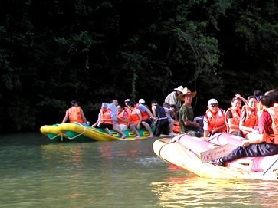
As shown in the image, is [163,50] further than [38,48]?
Yes

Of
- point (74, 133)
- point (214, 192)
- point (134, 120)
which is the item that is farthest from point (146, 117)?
point (214, 192)

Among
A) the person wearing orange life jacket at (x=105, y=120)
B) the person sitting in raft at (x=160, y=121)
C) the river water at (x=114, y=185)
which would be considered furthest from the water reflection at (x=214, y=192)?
the person sitting in raft at (x=160, y=121)

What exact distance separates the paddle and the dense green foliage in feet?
38.7

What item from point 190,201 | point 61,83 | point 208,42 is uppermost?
point 208,42

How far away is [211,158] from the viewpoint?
8.55 meters

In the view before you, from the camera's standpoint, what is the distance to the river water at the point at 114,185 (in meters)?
6.77

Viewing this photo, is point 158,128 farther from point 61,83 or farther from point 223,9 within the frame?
point 223,9

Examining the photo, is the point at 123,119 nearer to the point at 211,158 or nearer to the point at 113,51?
the point at 113,51

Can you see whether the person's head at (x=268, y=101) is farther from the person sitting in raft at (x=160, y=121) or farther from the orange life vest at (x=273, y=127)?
the person sitting in raft at (x=160, y=121)

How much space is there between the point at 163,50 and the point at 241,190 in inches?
629

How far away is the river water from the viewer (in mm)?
6774

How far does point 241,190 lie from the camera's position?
7289mm

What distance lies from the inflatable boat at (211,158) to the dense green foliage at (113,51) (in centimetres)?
1058

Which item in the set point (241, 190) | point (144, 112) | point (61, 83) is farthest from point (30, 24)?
point (241, 190)
